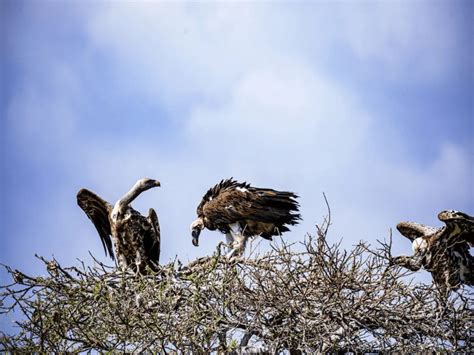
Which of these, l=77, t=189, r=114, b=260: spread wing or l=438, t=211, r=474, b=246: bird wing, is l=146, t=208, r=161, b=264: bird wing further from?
l=438, t=211, r=474, b=246: bird wing

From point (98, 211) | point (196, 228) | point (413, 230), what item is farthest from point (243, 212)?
point (413, 230)

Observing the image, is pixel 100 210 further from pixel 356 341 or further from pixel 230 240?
pixel 356 341

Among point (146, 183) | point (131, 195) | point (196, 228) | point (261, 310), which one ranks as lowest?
point (261, 310)

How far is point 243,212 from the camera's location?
9555 mm

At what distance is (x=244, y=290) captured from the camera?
238 inches

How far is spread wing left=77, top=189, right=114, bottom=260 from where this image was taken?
29.6 feet

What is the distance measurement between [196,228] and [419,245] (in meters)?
3.29

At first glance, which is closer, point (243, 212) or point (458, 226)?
point (458, 226)

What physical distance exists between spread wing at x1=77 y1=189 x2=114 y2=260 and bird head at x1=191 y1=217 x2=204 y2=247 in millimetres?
1344

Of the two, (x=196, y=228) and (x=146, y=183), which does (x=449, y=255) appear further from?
(x=196, y=228)

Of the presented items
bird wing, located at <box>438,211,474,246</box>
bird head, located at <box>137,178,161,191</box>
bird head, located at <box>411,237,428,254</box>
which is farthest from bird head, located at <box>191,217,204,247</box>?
bird wing, located at <box>438,211,474,246</box>

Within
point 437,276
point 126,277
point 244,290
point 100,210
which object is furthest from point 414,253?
point 100,210

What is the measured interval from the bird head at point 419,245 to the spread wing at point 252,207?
171 centimetres

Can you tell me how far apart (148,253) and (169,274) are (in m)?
2.17
